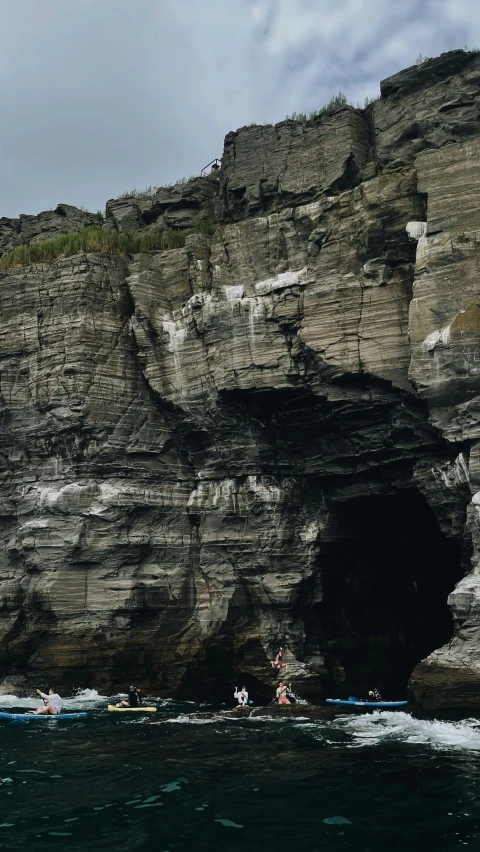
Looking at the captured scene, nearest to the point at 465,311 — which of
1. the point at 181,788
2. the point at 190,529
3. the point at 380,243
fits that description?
the point at 380,243

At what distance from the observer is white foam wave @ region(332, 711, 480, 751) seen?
58.5 feet

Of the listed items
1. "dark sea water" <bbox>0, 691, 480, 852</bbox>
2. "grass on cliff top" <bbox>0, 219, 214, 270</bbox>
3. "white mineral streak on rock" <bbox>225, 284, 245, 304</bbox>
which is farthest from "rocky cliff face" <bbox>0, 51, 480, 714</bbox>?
"dark sea water" <bbox>0, 691, 480, 852</bbox>

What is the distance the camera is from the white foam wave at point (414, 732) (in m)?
17.8

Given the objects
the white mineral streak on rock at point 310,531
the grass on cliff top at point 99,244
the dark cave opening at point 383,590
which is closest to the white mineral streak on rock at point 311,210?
the grass on cliff top at point 99,244

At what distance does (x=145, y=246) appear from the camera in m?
32.9

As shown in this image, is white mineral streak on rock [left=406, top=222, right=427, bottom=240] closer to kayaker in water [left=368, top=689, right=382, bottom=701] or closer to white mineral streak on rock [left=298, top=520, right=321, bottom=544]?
white mineral streak on rock [left=298, top=520, right=321, bottom=544]

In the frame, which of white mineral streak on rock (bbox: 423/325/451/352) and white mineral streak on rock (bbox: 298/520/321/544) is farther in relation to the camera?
white mineral streak on rock (bbox: 298/520/321/544)

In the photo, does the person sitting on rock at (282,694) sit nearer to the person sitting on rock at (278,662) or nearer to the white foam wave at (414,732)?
the person sitting on rock at (278,662)

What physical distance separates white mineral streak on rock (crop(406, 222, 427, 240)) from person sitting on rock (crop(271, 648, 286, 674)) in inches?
578

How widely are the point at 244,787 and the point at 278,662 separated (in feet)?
41.3

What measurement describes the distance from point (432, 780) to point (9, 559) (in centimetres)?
2083

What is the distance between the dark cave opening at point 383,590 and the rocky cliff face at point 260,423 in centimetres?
11

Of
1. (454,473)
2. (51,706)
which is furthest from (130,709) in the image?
(454,473)

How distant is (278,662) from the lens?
89.5 ft
